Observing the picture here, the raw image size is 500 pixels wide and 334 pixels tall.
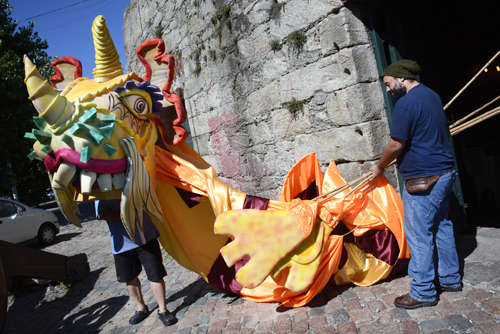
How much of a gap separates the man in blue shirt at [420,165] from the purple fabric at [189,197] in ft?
5.27

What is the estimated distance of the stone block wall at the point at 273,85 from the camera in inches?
131

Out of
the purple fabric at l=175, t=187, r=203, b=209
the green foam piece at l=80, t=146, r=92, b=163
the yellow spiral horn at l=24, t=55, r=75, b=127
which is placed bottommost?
the purple fabric at l=175, t=187, r=203, b=209

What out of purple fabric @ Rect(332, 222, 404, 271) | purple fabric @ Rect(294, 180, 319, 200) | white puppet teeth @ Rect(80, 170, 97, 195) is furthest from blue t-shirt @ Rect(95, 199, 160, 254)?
purple fabric @ Rect(332, 222, 404, 271)

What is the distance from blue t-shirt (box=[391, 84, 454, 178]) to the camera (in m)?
2.40

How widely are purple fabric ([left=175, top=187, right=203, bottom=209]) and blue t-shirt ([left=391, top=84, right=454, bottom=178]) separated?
5.64 feet

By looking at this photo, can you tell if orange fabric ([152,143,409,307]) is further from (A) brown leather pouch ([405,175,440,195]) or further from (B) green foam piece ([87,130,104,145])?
(B) green foam piece ([87,130,104,145])

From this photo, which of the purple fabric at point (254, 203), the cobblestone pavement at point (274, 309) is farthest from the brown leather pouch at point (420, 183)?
the purple fabric at point (254, 203)

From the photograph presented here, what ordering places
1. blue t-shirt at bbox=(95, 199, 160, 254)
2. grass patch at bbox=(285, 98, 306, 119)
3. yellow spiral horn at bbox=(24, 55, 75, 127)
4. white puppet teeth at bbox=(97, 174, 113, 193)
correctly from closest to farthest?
1. yellow spiral horn at bbox=(24, 55, 75, 127)
2. white puppet teeth at bbox=(97, 174, 113, 193)
3. blue t-shirt at bbox=(95, 199, 160, 254)
4. grass patch at bbox=(285, 98, 306, 119)

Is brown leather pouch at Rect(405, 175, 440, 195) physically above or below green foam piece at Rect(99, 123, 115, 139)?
below

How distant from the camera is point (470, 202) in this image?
545 centimetres

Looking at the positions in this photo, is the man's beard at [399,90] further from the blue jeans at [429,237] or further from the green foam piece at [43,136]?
the green foam piece at [43,136]

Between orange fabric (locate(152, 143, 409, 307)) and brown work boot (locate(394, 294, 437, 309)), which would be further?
orange fabric (locate(152, 143, 409, 307))

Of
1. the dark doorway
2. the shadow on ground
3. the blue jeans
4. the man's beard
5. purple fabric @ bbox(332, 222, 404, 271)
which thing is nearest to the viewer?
the blue jeans

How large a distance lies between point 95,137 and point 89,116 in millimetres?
148
